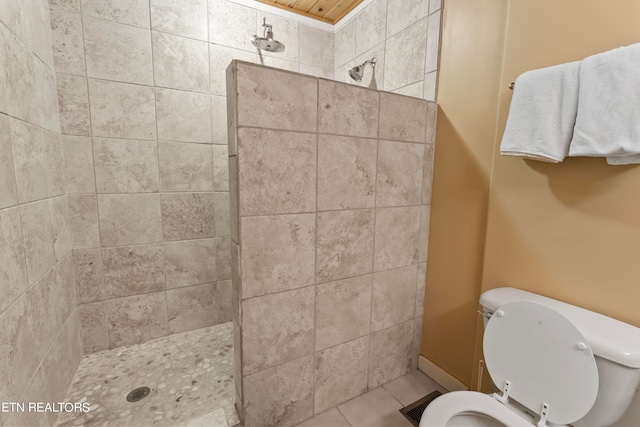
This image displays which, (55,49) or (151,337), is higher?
(55,49)

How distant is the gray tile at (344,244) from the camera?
51.1 inches

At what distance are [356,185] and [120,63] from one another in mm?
1527

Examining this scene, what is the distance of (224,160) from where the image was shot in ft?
6.58

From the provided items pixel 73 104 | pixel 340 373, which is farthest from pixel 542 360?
pixel 73 104

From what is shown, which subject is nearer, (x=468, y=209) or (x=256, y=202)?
(x=256, y=202)

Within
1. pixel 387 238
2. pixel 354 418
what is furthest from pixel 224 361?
pixel 387 238

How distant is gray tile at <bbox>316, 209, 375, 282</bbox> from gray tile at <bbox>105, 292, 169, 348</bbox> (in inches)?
50.7

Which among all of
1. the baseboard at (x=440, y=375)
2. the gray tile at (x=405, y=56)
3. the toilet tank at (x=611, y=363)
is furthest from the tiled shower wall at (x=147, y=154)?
the toilet tank at (x=611, y=363)

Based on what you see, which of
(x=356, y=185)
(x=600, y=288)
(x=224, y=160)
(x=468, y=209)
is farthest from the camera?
(x=224, y=160)

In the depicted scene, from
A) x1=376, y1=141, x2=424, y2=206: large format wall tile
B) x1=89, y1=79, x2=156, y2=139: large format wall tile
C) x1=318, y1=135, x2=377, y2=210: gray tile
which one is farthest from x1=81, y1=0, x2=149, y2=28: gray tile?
x1=376, y1=141, x2=424, y2=206: large format wall tile

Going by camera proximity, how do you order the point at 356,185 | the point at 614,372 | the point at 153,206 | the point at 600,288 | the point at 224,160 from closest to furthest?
the point at 614,372, the point at 600,288, the point at 356,185, the point at 153,206, the point at 224,160

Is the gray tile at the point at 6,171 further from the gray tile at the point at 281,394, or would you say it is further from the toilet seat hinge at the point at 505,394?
the toilet seat hinge at the point at 505,394

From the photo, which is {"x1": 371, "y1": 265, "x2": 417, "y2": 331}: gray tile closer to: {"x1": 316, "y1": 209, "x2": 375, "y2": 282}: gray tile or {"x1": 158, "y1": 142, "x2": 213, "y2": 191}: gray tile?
{"x1": 316, "y1": 209, "x2": 375, "y2": 282}: gray tile

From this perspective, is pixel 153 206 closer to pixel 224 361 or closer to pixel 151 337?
pixel 151 337
